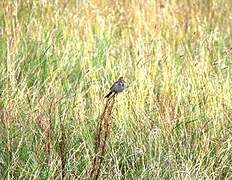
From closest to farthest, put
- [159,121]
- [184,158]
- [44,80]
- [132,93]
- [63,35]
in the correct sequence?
[184,158]
[159,121]
[132,93]
[44,80]
[63,35]

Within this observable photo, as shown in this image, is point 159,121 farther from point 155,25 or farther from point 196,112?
point 155,25

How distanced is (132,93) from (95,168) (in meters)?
0.82

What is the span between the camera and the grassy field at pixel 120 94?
2.81 metres

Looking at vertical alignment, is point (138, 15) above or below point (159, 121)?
above

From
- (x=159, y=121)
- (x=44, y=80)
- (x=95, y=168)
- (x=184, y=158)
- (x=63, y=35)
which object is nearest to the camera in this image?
(x=95, y=168)

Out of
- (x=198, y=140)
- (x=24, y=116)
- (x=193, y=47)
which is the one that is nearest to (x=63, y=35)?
(x=193, y=47)

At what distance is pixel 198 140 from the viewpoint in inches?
118

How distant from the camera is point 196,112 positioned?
10.6 ft

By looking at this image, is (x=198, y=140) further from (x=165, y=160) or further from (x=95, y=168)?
(x=95, y=168)

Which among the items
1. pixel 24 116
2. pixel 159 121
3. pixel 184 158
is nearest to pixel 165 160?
pixel 184 158

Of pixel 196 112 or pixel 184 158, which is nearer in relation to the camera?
pixel 184 158

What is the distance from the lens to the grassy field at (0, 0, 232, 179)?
2.81m

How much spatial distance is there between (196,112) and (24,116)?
2.80ft

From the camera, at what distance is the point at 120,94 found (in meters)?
3.38
